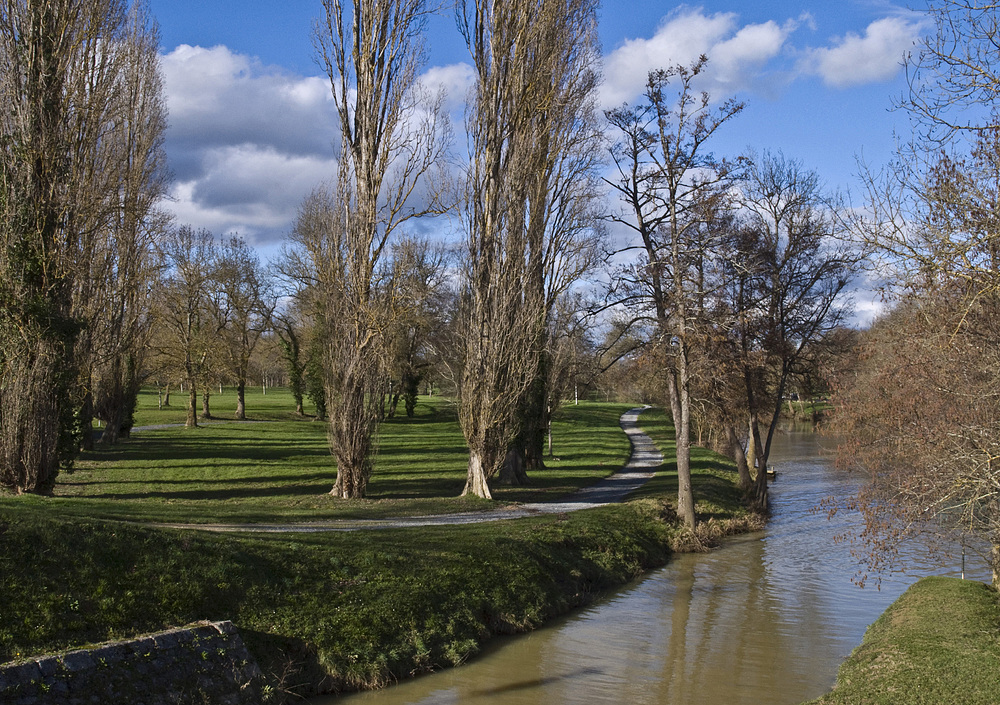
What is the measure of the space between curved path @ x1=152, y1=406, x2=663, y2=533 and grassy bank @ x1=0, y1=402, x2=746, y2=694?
2.46ft

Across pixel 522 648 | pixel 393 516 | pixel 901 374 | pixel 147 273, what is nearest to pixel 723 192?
pixel 901 374

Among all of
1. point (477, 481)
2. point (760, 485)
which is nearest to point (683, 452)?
point (477, 481)

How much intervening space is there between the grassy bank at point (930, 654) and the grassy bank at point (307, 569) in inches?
182

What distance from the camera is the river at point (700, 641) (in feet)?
30.6

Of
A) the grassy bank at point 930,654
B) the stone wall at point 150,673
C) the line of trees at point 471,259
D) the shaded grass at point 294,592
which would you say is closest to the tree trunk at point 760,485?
the line of trees at point 471,259

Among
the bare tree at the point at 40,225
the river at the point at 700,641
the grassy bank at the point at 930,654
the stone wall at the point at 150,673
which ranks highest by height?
the bare tree at the point at 40,225

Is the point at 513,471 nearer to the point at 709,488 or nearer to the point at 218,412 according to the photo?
the point at 709,488

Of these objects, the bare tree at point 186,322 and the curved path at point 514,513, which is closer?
the curved path at point 514,513

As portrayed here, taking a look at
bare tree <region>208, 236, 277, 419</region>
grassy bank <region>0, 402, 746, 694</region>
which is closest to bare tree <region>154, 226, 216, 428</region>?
bare tree <region>208, 236, 277, 419</region>

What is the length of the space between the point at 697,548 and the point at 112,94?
18913 mm

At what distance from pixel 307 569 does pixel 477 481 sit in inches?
367

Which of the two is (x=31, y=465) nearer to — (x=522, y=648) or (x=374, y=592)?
(x=374, y=592)

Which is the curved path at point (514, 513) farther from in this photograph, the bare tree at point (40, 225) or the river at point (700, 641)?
the bare tree at point (40, 225)

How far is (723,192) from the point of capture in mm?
19906
